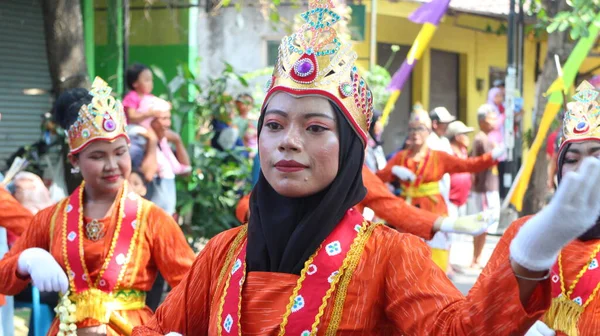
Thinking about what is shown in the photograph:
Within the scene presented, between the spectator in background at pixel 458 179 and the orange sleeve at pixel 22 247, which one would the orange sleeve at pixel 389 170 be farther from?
the orange sleeve at pixel 22 247

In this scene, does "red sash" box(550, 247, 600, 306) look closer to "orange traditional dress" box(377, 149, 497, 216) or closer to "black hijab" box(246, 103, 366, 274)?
"black hijab" box(246, 103, 366, 274)

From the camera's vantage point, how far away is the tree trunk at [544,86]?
11875 mm

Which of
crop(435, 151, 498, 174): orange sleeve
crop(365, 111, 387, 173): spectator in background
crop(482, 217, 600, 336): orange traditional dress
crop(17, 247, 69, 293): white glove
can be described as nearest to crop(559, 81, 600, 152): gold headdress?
crop(482, 217, 600, 336): orange traditional dress

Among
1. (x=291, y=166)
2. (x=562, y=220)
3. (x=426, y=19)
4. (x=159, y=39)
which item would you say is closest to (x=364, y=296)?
(x=291, y=166)

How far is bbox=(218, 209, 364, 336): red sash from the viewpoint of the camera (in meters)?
2.58

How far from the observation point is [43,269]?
4.07 m

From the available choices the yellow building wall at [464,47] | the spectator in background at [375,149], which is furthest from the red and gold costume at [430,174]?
the yellow building wall at [464,47]

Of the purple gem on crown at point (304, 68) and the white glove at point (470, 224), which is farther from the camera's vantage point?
the white glove at point (470, 224)

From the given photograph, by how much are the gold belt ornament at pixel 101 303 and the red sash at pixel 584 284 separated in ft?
6.03

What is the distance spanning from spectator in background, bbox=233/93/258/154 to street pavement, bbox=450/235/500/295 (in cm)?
250

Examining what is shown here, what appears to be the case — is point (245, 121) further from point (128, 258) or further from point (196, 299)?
point (196, 299)

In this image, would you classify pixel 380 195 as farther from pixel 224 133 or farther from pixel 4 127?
pixel 4 127

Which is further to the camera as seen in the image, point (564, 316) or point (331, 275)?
point (564, 316)

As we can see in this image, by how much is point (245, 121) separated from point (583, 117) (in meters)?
6.37
